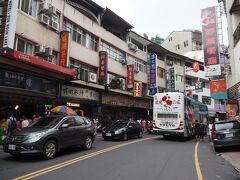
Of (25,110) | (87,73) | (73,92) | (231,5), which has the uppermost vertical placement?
(231,5)

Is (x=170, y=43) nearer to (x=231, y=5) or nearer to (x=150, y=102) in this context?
(x=150, y=102)

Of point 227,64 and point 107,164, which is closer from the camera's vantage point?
point 107,164

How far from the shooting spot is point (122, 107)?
31953mm

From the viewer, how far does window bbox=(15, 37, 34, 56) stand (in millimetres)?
16875

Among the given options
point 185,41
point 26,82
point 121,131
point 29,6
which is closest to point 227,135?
point 121,131

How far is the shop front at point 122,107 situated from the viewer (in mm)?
27938

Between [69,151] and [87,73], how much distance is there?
42.4 feet

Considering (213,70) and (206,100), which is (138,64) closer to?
(213,70)

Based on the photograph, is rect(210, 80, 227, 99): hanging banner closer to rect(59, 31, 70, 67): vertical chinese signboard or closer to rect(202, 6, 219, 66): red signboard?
rect(202, 6, 219, 66): red signboard

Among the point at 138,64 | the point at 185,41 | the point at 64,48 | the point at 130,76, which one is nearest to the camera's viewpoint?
the point at 64,48

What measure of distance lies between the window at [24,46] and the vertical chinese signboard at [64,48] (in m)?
2.39

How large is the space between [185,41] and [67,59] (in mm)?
42987

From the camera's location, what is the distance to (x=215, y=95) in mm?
25750

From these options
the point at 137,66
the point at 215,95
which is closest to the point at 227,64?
the point at 215,95
